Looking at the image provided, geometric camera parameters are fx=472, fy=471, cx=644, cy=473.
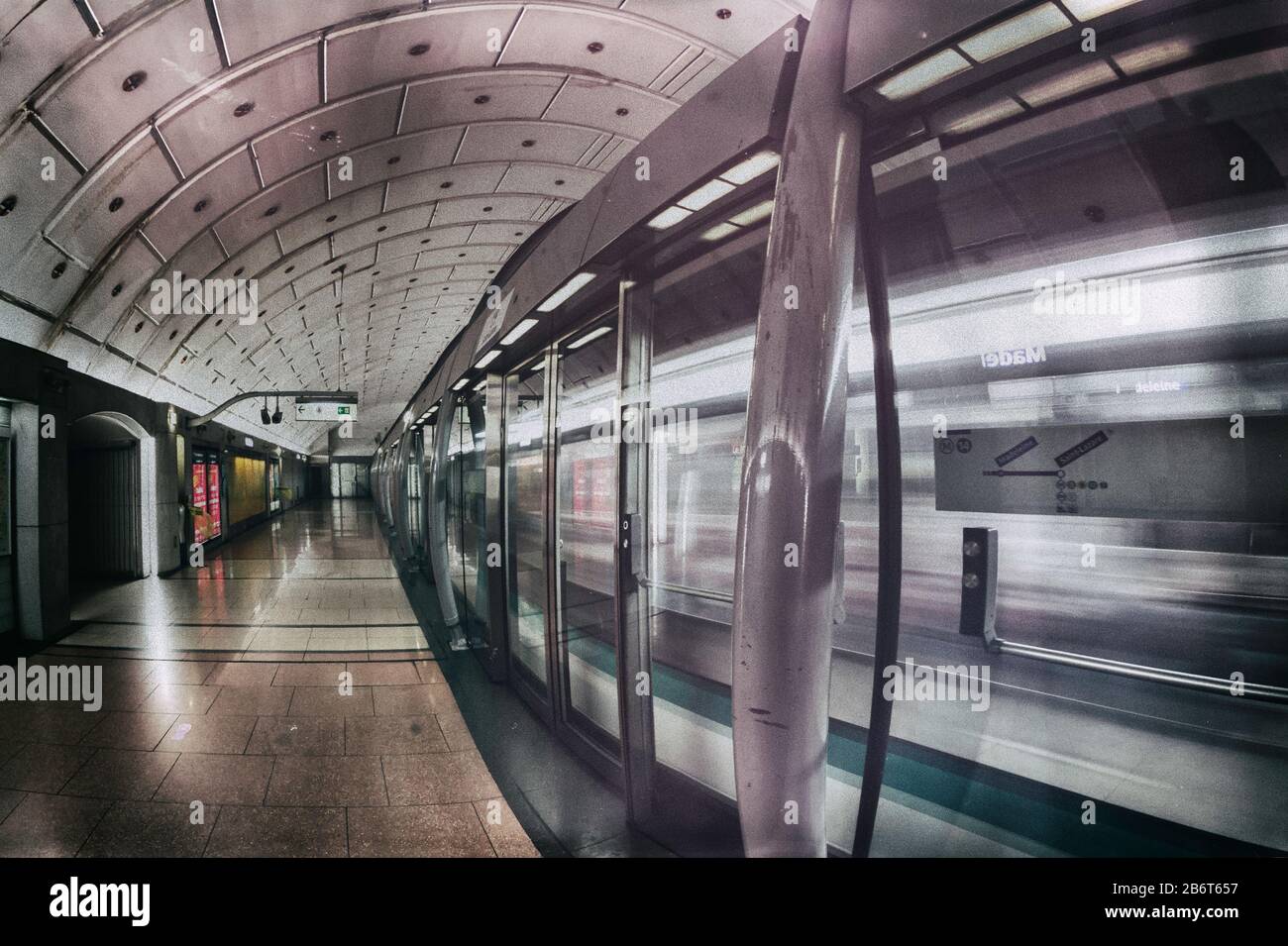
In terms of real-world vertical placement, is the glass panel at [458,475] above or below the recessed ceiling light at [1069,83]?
below

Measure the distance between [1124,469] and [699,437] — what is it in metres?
2.62

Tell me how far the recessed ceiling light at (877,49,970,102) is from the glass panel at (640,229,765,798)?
67cm

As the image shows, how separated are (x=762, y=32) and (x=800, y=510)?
3557 millimetres

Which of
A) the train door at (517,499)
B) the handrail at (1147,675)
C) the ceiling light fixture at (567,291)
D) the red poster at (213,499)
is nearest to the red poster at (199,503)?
the red poster at (213,499)

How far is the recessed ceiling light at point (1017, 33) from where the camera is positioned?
1170 mm

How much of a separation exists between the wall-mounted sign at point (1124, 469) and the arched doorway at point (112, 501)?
12.3 meters

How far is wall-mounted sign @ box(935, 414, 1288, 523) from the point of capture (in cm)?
176

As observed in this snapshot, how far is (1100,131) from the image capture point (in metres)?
2.20

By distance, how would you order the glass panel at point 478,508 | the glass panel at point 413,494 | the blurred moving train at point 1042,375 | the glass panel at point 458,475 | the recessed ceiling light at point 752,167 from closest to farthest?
the recessed ceiling light at point 752,167, the blurred moving train at point 1042,375, the glass panel at point 478,508, the glass panel at point 458,475, the glass panel at point 413,494

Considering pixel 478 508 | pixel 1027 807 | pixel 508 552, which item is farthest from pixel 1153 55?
pixel 478 508

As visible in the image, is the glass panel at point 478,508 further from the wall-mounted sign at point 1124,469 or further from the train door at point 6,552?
the train door at point 6,552

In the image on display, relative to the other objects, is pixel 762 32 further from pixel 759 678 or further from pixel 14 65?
pixel 14 65

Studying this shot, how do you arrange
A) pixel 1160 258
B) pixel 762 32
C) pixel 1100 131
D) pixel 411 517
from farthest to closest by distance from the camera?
pixel 411 517, pixel 762 32, pixel 1160 258, pixel 1100 131
